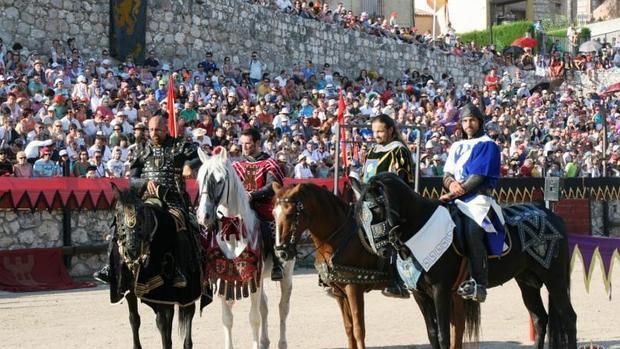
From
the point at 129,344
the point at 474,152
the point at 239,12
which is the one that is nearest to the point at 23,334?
the point at 129,344

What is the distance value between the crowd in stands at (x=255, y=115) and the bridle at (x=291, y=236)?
246 cm

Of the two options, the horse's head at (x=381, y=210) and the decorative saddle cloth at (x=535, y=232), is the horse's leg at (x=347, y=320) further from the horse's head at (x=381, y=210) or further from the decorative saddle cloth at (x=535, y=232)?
the decorative saddle cloth at (x=535, y=232)

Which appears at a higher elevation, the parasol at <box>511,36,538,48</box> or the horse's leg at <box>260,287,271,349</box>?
the parasol at <box>511,36,538,48</box>

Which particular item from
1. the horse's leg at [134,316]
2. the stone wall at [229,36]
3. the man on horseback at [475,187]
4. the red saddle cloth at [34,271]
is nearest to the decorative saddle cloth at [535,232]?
the man on horseback at [475,187]

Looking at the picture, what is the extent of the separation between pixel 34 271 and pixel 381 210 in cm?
864

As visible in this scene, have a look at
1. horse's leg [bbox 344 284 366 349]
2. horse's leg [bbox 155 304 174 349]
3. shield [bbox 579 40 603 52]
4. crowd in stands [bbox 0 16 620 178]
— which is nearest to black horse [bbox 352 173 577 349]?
horse's leg [bbox 344 284 366 349]

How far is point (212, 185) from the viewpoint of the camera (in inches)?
389

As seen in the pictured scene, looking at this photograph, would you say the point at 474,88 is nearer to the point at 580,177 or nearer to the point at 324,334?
the point at 580,177

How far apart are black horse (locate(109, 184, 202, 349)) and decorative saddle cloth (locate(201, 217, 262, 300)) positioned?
10.0 inches

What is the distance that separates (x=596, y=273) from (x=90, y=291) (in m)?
9.32

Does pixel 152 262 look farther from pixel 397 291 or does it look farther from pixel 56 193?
pixel 56 193

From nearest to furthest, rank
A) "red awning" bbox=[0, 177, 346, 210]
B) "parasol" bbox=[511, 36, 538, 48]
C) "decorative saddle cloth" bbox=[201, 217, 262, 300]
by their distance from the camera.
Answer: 1. "decorative saddle cloth" bbox=[201, 217, 262, 300]
2. "red awning" bbox=[0, 177, 346, 210]
3. "parasol" bbox=[511, 36, 538, 48]

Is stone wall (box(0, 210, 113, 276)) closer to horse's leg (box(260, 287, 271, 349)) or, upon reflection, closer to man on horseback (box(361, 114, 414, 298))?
horse's leg (box(260, 287, 271, 349))

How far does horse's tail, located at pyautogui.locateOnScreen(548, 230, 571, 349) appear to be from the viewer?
10328 mm
